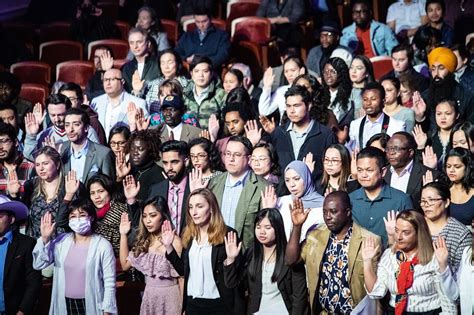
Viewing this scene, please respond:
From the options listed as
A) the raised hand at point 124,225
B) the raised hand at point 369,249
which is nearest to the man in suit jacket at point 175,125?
the raised hand at point 124,225

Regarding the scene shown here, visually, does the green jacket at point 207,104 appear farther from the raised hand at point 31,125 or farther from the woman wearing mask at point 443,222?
the woman wearing mask at point 443,222

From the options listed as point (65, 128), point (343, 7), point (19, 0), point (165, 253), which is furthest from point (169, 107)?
point (19, 0)

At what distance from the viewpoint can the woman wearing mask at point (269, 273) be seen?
679cm

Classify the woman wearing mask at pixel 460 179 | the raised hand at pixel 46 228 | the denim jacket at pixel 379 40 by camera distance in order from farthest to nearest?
the denim jacket at pixel 379 40 < the woman wearing mask at pixel 460 179 < the raised hand at pixel 46 228

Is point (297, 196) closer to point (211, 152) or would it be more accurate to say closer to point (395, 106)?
point (211, 152)

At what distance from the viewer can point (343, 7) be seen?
1141 centimetres

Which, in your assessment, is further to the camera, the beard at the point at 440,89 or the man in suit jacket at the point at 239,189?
the beard at the point at 440,89

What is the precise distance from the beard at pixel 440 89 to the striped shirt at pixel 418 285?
264 cm

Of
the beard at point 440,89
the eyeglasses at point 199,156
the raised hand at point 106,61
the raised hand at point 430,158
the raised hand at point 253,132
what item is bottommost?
the raised hand at point 430,158

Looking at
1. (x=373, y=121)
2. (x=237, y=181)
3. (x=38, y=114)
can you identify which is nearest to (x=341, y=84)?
(x=373, y=121)

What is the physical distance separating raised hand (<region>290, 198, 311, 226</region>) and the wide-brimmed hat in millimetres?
1789

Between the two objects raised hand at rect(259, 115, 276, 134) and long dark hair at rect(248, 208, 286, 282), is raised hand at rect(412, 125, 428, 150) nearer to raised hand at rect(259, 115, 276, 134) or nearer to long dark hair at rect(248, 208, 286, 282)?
raised hand at rect(259, 115, 276, 134)

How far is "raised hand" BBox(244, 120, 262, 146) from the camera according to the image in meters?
8.30

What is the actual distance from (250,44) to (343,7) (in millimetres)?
1243
